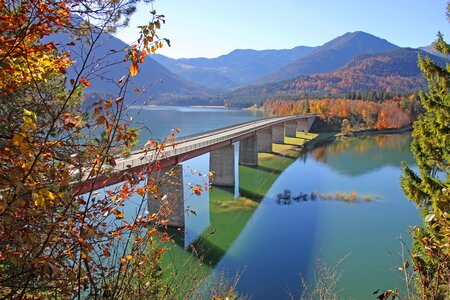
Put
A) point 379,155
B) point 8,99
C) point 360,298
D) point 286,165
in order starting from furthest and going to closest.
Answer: point 379,155, point 286,165, point 360,298, point 8,99

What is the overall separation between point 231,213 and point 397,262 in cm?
1320

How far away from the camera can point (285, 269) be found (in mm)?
20234

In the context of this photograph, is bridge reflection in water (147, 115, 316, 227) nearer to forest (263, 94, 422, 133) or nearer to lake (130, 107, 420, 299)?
lake (130, 107, 420, 299)

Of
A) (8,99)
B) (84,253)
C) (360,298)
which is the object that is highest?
(8,99)

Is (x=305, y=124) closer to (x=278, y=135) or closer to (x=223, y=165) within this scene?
(x=278, y=135)

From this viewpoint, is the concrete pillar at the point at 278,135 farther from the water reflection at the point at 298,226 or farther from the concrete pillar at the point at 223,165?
the concrete pillar at the point at 223,165

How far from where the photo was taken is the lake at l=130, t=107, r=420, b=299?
1931cm

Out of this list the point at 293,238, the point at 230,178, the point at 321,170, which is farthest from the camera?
the point at 321,170

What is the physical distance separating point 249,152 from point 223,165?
12.3 metres

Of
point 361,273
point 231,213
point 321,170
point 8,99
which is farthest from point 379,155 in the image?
point 8,99

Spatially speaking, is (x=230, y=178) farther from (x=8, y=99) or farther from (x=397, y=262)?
(x=8, y=99)

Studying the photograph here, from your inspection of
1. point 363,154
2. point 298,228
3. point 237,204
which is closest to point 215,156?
point 237,204

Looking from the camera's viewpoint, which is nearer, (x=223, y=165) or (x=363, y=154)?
(x=223, y=165)

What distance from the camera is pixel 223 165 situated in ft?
129
